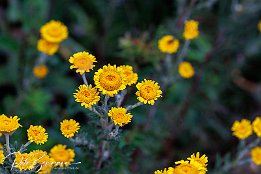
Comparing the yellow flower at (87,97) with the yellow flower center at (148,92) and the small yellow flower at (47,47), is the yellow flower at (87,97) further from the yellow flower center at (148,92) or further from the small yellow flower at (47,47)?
the small yellow flower at (47,47)

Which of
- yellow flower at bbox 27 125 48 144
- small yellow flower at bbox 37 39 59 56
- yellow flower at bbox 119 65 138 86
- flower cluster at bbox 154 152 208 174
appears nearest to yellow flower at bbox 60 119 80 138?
→ yellow flower at bbox 27 125 48 144

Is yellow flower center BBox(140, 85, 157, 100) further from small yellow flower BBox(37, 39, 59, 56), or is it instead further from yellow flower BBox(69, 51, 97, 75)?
small yellow flower BBox(37, 39, 59, 56)

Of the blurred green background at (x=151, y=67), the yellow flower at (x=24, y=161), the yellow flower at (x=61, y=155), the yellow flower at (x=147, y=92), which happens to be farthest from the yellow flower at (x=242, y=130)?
the yellow flower at (x=24, y=161)

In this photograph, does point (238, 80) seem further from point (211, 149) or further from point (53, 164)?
point (53, 164)

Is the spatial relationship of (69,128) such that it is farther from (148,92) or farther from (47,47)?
(47,47)

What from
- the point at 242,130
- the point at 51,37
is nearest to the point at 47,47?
the point at 51,37

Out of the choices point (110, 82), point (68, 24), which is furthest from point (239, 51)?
point (110, 82)
